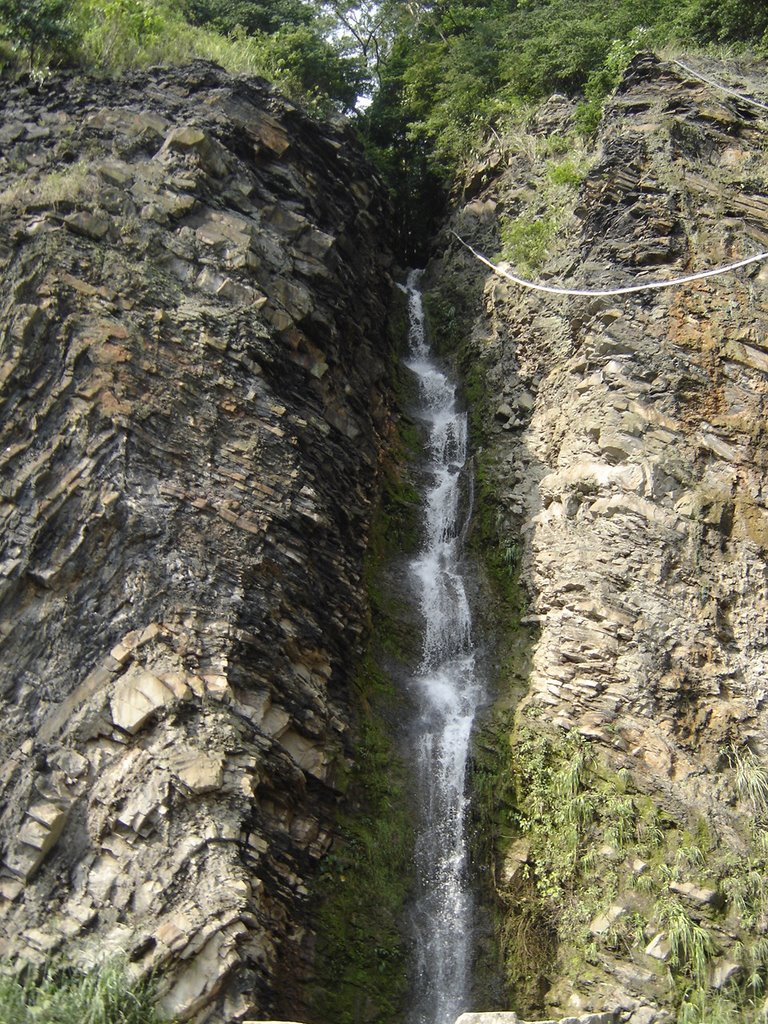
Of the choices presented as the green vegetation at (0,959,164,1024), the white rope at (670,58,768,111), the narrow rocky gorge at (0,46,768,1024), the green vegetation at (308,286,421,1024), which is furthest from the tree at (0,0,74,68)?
the green vegetation at (0,959,164,1024)

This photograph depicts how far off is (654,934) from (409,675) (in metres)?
5.49

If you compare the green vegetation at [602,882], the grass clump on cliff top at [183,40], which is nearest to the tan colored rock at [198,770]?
the green vegetation at [602,882]

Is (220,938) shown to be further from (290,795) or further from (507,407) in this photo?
(507,407)

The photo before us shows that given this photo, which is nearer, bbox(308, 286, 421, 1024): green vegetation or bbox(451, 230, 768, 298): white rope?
bbox(308, 286, 421, 1024): green vegetation

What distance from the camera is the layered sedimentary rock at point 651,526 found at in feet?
36.8

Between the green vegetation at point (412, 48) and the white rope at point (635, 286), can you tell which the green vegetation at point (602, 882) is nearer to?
the white rope at point (635, 286)

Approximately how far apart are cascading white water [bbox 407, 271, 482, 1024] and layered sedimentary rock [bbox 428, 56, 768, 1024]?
862 mm

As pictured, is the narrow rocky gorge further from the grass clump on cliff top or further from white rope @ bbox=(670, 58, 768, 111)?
the grass clump on cliff top

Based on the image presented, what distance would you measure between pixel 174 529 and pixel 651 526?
7084 mm

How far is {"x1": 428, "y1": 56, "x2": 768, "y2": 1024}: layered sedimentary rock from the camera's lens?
36.8 ft

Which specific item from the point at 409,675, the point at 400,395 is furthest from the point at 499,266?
the point at 409,675

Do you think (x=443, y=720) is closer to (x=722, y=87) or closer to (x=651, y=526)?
(x=651, y=526)

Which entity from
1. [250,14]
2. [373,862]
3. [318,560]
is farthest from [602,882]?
[250,14]

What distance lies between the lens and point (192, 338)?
563 inches
